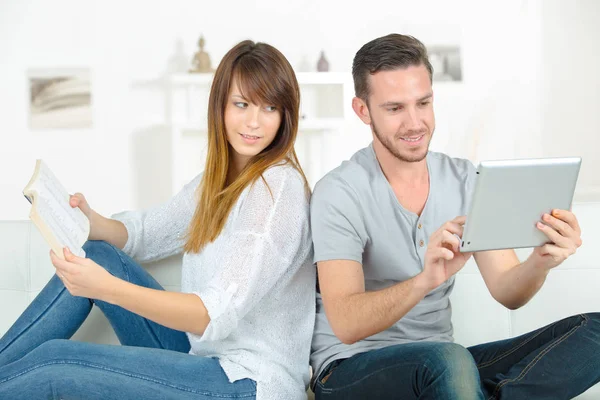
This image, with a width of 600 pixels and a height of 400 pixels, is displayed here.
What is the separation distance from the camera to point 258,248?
1.75 metres

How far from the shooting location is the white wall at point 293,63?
19.0ft

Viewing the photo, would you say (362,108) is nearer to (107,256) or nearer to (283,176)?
(283,176)

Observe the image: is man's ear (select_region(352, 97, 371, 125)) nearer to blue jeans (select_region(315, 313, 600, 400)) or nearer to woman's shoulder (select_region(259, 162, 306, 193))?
woman's shoulder (select_region(259, 162, 306, 193))

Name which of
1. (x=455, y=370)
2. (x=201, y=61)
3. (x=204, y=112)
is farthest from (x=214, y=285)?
(x=201, y=61)

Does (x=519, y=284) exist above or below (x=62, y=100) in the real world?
below

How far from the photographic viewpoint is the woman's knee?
6.75 ft

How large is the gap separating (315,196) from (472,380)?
1.91ft

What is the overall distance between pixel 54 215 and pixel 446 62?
455cm

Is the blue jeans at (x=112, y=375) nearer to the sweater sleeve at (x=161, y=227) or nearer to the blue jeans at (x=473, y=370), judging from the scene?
the blue jeans at (x=473, y=370)

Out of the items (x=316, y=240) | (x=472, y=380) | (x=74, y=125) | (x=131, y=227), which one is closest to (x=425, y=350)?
(x=472, y=380)

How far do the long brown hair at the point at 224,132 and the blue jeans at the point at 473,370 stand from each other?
46 centimetres

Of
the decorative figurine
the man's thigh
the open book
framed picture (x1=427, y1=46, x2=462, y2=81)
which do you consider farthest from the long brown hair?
framed picture (x1=427, y1=46, x2=462, y2=81)

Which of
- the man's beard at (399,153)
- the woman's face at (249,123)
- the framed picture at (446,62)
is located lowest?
the man's beard at (399,153)

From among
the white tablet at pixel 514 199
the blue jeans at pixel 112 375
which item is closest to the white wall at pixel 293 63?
the blue jeans at pixel 112 375
